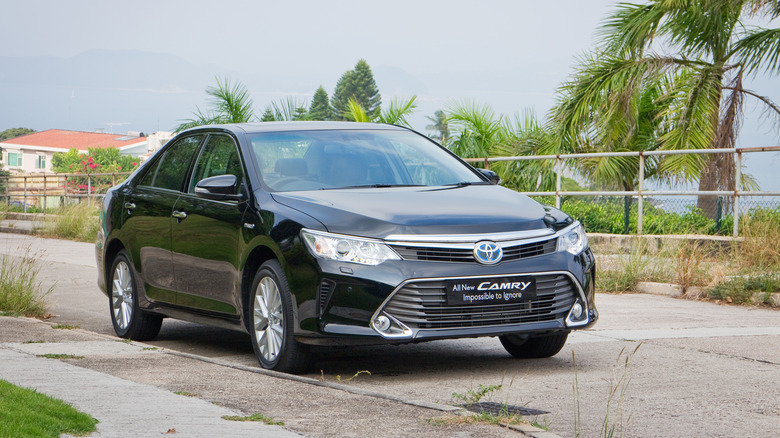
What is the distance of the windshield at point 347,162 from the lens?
7.61m

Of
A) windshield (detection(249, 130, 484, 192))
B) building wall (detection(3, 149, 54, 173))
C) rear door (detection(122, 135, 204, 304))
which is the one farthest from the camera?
building wall (detection(3, 149, 54, 173))

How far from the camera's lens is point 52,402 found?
5.25 meters

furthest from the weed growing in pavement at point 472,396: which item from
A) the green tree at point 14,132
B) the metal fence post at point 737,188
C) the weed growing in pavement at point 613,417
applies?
the green tree at point 14,132

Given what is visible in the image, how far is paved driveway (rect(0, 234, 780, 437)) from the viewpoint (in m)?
5.63

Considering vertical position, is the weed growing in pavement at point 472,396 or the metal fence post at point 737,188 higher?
the metal fence post at point 737,188

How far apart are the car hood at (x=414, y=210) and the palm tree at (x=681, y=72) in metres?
13.5

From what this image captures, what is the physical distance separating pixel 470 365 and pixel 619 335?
1.98m

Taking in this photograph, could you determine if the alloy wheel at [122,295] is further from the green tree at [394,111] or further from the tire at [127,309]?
the green tree at [394,111]

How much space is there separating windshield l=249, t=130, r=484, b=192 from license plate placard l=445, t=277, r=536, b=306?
1336 mm

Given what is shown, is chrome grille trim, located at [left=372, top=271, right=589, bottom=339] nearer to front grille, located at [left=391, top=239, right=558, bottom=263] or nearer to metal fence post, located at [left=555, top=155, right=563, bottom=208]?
front grille, located at [left=391, top=239, right=558, bottom=263]

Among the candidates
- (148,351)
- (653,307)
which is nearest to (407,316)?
(148,351)

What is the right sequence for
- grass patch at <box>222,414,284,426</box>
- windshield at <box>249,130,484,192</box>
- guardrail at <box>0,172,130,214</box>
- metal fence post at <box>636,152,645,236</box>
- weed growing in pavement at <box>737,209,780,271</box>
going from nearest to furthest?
grass patch at <box>222,414,284,426</box> < windshield at <box>249,130,484,192</box> < weed growing in pavement at <box>737,209,780,271</box> < metal fence post at <box>636,152,645,236</box> < guardrail at <box>0,172,130,214</box>

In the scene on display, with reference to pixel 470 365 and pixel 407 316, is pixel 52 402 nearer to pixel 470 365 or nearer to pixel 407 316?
pixel 407 316

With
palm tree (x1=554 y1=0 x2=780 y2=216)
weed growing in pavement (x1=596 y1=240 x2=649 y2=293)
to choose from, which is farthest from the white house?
weed growing in pavement (x1=596 y1=240 x2=649 y2=293)
